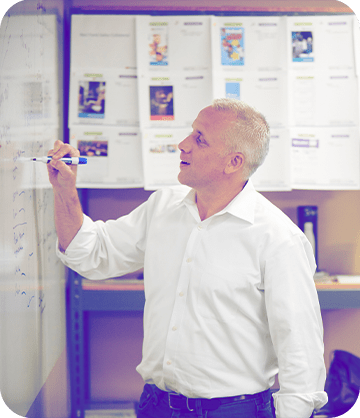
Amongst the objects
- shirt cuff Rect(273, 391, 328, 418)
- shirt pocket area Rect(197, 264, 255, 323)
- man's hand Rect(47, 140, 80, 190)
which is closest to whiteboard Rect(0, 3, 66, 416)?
man's hand Rect(47, 140, 80, 190)

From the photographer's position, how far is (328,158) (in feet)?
7.02

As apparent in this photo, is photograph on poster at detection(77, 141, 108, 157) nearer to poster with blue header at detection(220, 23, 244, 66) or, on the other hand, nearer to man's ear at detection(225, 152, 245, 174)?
poster with blue header at detection(220, 23, 244, 66)

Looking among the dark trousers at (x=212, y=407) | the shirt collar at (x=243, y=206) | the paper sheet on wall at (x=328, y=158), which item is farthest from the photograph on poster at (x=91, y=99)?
the dark trousers at (x=212, y=407)

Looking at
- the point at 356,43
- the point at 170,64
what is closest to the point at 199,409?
the point at 170,64

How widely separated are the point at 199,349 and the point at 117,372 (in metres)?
1.28

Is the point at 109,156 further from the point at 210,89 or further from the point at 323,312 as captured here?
the point at 323,312

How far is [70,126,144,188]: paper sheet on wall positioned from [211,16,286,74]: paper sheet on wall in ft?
1.72

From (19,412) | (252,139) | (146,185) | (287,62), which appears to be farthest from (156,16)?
(19,412)

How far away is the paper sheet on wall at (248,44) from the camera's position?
2086 millimetres

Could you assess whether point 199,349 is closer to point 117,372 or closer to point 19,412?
point 19,412

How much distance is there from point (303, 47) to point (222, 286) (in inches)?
55.0

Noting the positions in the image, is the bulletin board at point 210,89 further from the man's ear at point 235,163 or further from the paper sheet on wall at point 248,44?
the man's ear at point 235,163

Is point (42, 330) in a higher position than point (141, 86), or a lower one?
lower

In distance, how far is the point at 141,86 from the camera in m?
2.07
